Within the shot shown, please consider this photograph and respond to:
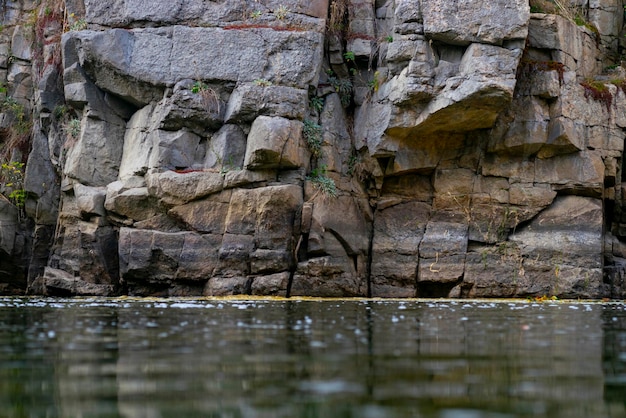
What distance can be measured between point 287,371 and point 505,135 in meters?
17.1

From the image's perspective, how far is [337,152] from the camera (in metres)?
22.4

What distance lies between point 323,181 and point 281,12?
4.87 m

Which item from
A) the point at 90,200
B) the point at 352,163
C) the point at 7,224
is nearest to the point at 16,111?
the point at 7,224

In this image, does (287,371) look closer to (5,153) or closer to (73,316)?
(73,316)

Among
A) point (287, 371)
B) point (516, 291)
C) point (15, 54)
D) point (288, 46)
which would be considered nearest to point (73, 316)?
point (287, 371)

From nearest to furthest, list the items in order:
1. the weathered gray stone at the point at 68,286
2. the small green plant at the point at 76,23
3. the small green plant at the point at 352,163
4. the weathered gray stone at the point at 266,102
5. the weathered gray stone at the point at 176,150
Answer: the weathered gray stone at the point at 266,102, the weathered gray stone at the point at 68,286, the weathered gray stone at the point at 176,150, the small green plant at the point at 352,163, the small green plant at the point at 76,23

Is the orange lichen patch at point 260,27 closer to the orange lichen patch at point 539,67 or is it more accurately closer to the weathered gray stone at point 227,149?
the weathered gray stone at point 227,149

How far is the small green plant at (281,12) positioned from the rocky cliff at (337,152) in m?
0.12

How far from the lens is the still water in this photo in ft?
15.2

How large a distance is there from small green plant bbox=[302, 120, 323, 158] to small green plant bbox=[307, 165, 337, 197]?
0.44 metres

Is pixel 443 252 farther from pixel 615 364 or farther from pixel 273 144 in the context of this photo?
pixel 615 364

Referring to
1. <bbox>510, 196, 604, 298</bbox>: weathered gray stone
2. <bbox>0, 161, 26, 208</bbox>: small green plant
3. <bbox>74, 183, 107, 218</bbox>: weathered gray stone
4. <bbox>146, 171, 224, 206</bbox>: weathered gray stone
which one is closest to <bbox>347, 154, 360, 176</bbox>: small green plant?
<bbox>146, 171, 224, 206</bbox>: weathered gray stone

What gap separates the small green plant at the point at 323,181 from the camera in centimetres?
2122

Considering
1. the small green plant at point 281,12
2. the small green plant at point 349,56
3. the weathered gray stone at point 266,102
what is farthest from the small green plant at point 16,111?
the small green plant at point 349,56
